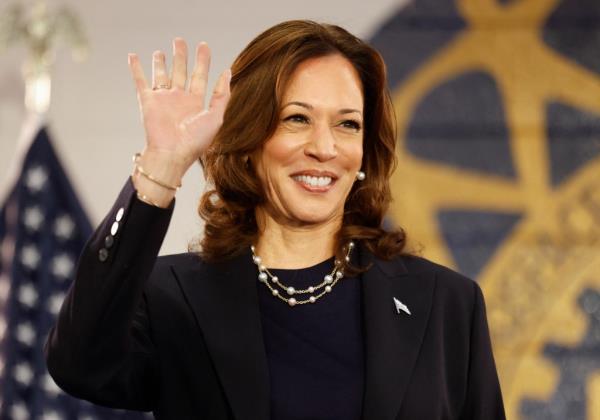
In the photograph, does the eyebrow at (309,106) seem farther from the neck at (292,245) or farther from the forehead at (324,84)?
the neck at (292,245)

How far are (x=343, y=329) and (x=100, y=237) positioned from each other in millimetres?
455

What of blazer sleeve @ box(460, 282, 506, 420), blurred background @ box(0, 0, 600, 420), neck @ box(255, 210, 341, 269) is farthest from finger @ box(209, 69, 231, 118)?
blurred background @ box(0, 0, 600, 420)

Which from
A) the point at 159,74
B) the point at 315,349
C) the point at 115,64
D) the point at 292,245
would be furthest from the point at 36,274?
the point at 115,64

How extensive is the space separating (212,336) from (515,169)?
2.31 m

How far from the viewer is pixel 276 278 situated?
1.80 meters

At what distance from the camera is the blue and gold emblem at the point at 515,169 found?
3.76 meters

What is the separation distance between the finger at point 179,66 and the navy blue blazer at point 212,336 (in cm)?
15

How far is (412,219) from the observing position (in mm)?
3791

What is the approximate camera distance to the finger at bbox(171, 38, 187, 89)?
1.48 metres

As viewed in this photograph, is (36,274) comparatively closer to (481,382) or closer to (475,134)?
(481,382)

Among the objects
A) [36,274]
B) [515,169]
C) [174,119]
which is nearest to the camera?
[174,119]

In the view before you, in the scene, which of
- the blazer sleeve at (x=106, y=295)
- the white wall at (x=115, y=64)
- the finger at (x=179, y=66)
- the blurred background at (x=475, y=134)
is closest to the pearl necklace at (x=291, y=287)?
the blazer sleeve at (x=106, y=295)

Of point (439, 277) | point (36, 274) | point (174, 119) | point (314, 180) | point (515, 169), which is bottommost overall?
point (36, 274)

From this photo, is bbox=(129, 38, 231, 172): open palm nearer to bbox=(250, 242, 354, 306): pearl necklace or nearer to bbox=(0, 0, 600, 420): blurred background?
bbox=(250, 242, 354, 306): pearl necklace
